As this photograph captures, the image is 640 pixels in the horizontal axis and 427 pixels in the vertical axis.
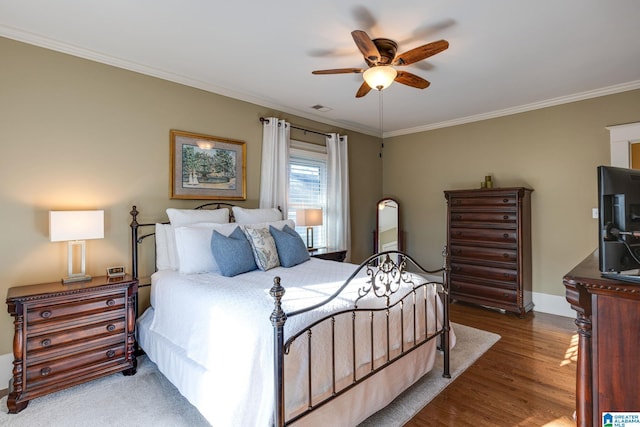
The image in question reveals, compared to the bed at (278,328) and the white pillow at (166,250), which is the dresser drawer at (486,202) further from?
the white pillow at (166,250)

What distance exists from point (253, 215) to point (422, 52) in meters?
2.27

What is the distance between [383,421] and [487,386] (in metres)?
0.97

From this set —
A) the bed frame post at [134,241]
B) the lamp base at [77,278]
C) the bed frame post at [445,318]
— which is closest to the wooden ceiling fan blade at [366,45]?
the bed frame post at [445,318]

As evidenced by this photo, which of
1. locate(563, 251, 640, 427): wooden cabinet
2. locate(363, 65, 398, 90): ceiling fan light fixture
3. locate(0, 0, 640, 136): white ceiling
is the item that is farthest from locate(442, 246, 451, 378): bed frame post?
locate(0, 0, 640, 136): white ceiling

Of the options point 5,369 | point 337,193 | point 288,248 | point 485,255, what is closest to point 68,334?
point 5,369

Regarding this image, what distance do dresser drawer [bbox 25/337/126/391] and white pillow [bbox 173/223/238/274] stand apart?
784 mm

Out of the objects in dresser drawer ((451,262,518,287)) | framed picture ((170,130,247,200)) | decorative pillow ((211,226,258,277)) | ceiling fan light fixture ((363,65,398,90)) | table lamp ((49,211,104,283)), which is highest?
ceiling fan light fixture ((363,65,398,90))

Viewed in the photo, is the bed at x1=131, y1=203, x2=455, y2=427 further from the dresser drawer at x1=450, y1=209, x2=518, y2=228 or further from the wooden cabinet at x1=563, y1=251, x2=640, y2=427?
the dresser drawer at x1=450, y1=209, x2=518, y2=228

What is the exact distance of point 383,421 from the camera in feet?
6.57

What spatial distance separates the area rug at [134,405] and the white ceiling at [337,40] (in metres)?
2.74

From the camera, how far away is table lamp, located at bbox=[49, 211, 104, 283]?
2361 millimetres

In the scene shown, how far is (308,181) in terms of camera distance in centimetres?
462

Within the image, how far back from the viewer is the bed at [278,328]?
153 cm

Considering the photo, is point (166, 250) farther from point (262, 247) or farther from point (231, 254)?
point (262, 247)
